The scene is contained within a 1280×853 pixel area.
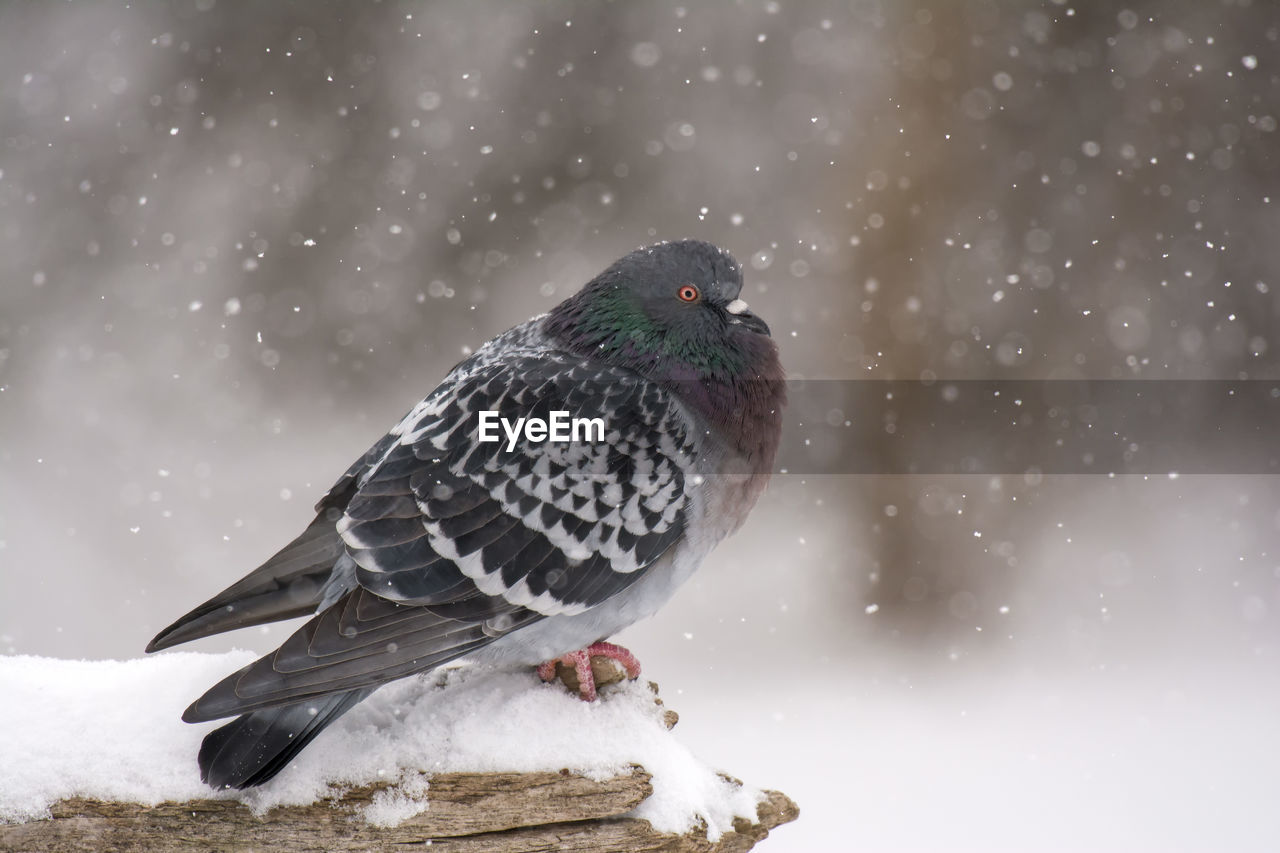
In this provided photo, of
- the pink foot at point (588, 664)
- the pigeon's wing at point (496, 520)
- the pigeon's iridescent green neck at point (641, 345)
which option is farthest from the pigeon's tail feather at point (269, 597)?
the pigeon's iridescent green neck at point (641, 345)

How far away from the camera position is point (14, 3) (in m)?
6.12

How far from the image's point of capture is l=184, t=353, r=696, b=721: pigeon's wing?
2.56 metres

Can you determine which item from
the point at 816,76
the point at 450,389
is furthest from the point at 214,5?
the point at 450,389

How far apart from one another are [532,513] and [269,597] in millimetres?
730

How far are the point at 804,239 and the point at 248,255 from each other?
3.26 m

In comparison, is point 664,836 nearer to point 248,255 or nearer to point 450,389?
point 450,389

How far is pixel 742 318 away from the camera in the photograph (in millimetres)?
3100

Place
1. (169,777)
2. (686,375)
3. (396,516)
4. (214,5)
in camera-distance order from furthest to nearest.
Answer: (214,5), (686,375), (396,516), (169,777)

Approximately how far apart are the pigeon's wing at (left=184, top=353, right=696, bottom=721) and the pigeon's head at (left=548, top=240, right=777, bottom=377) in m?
0.10

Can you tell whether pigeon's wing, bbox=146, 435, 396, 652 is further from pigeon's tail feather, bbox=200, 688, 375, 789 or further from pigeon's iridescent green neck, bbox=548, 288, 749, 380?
pigeon's iridescent green neck, bbox=548, 288, 749, 380

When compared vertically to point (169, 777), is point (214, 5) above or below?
above

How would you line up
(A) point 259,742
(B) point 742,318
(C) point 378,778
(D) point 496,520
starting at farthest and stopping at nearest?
1. (B) point 742,318
2. (D) point 496,520
3. (C) point 378,778
4. (A) point 259,742

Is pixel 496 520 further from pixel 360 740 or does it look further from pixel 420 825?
pixel 420 825

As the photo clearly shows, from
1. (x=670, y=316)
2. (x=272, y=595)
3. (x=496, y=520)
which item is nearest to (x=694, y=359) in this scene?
(x=670, y=316)
